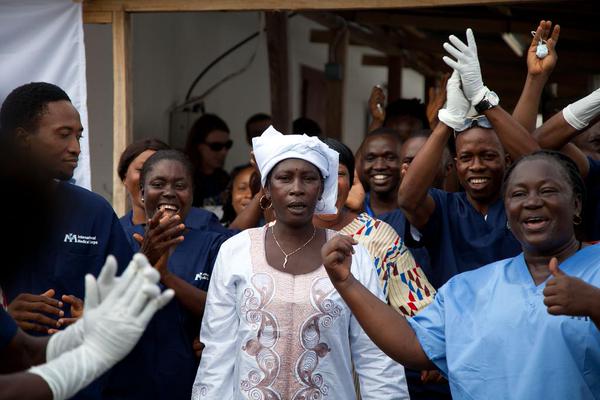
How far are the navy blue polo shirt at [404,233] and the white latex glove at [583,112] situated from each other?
864 mm

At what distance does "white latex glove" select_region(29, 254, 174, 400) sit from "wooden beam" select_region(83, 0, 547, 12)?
3575 mm

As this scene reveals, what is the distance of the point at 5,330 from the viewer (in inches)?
127

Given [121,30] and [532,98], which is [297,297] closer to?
[532,98]

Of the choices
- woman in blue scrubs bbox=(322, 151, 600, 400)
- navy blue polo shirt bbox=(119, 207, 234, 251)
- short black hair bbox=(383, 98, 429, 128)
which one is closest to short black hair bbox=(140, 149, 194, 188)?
navy blue polo shirt bbox=(119, 207, 234, 251)

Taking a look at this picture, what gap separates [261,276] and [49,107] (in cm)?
110

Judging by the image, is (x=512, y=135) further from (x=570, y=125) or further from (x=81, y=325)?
(x=81, y=325)

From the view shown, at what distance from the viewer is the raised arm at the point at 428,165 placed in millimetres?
4859

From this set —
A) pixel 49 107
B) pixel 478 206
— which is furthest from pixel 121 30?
pixel 478 206

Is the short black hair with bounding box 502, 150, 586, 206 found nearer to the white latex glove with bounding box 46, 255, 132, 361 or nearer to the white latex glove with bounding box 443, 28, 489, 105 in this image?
the white latex glove with bounding box 443, 28, 489, 105

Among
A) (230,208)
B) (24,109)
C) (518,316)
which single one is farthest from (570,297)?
(230,208)

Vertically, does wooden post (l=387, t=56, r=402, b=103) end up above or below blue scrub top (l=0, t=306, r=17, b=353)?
above

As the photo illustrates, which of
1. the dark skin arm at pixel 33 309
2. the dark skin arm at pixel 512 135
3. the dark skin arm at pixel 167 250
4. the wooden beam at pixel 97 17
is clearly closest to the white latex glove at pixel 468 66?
the dark skin arm at pixel 512 135

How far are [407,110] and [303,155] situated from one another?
3365 millimetres

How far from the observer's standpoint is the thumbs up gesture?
330 cm
